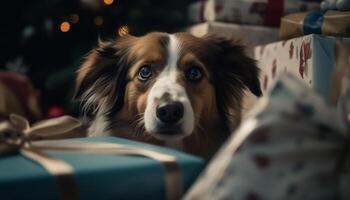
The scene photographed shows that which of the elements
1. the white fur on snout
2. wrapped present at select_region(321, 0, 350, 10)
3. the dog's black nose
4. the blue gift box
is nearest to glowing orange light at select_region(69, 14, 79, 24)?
wrapped present at select_region(321, 0, 350, 10)

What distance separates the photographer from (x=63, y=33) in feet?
9.42

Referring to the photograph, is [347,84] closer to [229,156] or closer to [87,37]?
[229,156]

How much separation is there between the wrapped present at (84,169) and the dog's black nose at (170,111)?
0.26 m

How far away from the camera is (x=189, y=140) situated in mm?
1359

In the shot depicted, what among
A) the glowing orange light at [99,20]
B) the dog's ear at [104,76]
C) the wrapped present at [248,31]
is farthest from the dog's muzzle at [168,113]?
the glowing orange light at [99,20]

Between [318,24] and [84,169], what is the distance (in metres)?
1.24

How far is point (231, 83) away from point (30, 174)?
0.84 metres

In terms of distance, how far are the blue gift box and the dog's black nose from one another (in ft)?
1.03

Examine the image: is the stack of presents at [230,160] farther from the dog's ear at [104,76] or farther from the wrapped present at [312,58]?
the wrapped present at [312,58]

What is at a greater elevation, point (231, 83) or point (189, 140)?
point (231, 83)

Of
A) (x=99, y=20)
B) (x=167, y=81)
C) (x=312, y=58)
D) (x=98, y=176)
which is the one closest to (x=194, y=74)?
(x=167, y=81)

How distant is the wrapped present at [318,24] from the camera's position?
1666 millimetres

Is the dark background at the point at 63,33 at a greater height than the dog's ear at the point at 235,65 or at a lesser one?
lesser

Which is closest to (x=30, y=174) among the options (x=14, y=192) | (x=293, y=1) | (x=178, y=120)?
(x=14, y=192)
